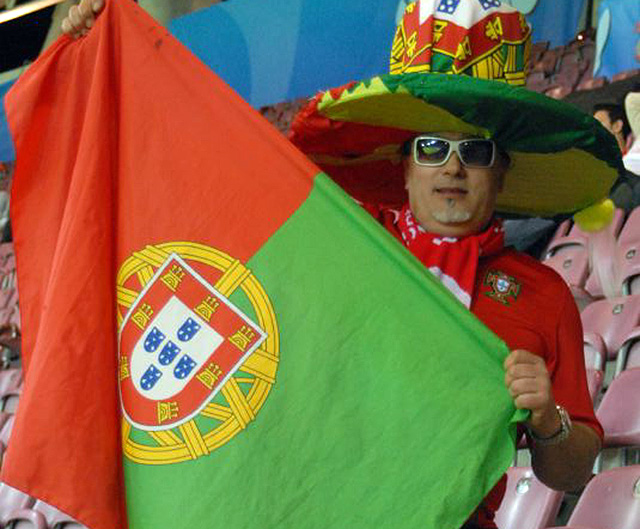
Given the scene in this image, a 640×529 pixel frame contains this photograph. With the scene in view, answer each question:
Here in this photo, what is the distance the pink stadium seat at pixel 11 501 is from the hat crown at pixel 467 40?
2718 millimetres

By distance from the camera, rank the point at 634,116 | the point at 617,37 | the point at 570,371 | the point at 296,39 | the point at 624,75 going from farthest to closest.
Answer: the point at 296,39 → the point at 617,37 → the point at 624,75 → the point at 634,116 → the point at 570,371

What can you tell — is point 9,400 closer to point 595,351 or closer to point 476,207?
point 595,351

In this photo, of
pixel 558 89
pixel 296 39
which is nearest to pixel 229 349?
pixel 558 89

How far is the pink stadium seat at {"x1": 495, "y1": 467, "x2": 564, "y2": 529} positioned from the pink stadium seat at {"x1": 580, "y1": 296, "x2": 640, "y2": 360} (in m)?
0.67

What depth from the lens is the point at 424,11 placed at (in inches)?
72.1

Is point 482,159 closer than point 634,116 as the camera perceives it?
Yes

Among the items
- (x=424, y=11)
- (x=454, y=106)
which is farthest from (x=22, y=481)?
(x=424, y=11)

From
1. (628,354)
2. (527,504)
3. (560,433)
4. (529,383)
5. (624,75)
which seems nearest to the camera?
(529,383)

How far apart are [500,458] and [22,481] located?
0.65m

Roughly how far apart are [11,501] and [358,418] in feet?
9.69

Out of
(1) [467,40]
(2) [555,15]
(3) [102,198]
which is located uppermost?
(1) [467,40]

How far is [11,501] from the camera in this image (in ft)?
13.5

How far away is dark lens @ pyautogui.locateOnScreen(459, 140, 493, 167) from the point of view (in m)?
1.75

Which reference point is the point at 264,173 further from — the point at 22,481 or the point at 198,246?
the point at 22,481
